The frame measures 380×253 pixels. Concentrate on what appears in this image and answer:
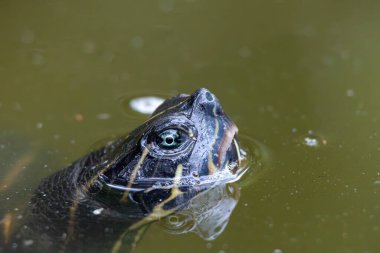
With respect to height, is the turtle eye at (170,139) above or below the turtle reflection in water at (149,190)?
above

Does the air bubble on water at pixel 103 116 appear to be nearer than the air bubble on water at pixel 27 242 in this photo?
No

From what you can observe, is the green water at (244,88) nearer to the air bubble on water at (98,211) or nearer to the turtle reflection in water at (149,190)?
the turtle reflection in water at (149,190)

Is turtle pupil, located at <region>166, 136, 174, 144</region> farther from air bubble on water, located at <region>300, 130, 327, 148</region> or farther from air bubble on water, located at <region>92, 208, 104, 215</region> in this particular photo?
air bubble on water, located at <region>300, 130, 327, 148</region>

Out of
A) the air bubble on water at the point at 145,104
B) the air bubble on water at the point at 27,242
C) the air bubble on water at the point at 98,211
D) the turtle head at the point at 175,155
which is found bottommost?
the air bubble on water at the point at 27,242

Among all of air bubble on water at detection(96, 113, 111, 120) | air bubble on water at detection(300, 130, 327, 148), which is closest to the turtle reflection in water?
air bubble on water at detection(300, 130, 327, 148)

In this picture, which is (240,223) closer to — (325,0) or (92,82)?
(92,82)

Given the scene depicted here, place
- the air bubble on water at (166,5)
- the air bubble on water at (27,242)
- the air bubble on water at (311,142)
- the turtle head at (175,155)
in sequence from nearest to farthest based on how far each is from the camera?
the air bubble on water at (27,242), the turtle head at (175,155), the air bubble on water at (311,142), the air bubble on water at (166,5)

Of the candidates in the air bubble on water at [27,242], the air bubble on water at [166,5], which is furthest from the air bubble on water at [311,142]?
the air bubble on water at [166,5]

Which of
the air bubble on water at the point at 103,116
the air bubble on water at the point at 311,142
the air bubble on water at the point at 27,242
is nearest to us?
the air bubble on water at the point at 27,242
